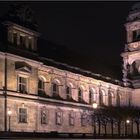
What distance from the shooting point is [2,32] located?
6925cm

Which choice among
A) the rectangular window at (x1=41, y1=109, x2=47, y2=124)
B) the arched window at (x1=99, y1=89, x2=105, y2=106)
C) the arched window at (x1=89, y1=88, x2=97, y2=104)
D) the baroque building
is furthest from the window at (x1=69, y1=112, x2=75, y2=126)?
the arched window at (x1=99, y1=89, x2=105, y2=106)

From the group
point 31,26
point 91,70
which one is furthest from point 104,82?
point 31,26

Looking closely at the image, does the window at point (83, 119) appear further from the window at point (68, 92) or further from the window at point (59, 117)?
the window at point (59, 117)

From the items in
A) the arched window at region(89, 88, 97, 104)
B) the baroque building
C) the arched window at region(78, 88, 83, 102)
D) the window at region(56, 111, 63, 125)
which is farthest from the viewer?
the arched window at region(89, 88, 97, 104)

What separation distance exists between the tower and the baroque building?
28.4 ft

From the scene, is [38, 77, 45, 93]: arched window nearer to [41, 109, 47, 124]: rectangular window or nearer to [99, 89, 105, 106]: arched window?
[41, 109, 47, 124]: rectangular window

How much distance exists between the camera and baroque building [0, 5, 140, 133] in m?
67.3

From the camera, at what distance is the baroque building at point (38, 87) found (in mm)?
67312

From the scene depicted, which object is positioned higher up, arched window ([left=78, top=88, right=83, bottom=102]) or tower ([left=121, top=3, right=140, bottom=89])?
tower ([left=121, top=3, right=140, bottom=89])

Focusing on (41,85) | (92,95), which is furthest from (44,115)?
(92,95)

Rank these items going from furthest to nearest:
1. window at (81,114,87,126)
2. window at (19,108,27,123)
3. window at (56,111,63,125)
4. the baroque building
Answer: window at (81,114,87,126)
window at (56,111,63,125)
window at (19,108,27,123)
the baroque building

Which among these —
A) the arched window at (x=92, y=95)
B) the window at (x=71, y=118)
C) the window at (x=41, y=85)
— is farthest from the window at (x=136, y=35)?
the window at (x=41, y=85)

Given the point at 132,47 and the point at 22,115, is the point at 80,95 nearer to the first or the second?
the point at 22,115

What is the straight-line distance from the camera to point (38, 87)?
76375 millimetres
